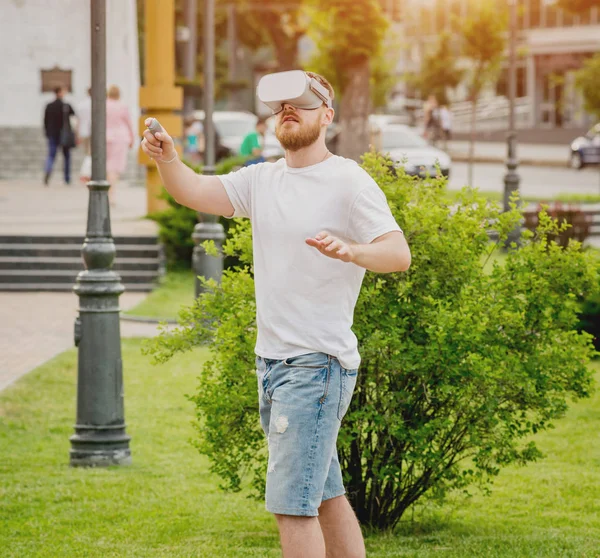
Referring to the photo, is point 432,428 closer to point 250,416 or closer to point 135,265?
point 250,416

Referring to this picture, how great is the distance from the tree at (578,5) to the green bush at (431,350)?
54.3m

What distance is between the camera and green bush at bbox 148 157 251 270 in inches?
685

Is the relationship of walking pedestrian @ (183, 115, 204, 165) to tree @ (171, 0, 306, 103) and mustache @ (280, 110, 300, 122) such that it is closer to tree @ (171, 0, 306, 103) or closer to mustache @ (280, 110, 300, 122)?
tree @ (171, 0, 306, 103)

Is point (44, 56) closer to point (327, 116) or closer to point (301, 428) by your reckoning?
point (327, 116)

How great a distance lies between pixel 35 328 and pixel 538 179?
24.9 metres

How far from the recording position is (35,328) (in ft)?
45.2

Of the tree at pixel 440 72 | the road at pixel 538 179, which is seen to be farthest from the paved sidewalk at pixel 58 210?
the tree at pixel 440 72

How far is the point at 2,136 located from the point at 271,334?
2659 centimetres

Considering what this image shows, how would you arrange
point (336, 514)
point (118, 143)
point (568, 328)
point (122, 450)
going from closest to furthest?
1. point (336, 514)
2. point (568, 328)
3. point (122, 450)
4. point (118, 143)

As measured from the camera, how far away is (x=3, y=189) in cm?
2680

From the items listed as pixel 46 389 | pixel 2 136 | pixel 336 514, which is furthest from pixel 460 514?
pixel 2 136

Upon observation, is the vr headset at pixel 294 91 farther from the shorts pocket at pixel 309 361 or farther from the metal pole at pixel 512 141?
the metal pole at pixel 512 141

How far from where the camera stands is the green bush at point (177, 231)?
17391mm

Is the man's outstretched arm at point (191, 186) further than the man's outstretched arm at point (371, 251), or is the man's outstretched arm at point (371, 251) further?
the man's outstretched arm at point (191, 186)
